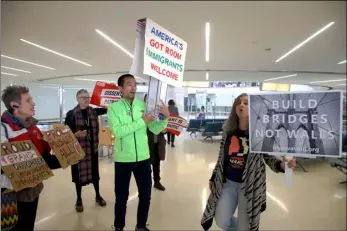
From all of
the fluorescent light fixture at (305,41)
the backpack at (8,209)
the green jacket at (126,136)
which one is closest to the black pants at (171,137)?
the fluorescent light fixture at (305,41)

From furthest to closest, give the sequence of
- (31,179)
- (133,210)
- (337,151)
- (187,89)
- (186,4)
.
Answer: (187,89) → (186,4) → (133,210) → (31,179) → (337,151)

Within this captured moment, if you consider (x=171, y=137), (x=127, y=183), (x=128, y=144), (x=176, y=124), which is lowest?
(x=171, y=137)

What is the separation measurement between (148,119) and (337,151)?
1.23 m

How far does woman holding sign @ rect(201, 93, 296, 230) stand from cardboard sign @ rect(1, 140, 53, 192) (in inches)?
49.7

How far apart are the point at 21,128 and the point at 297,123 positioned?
1.70 m

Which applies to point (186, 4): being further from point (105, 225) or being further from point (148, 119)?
point (105, 225)

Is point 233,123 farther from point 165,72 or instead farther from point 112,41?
point 112,41

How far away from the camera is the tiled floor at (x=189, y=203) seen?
2691 mm

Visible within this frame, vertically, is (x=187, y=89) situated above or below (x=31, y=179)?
above

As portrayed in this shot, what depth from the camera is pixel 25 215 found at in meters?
1.62

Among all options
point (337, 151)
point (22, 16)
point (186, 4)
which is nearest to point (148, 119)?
point (337, 151)

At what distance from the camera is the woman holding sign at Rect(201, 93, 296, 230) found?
1.76 meters

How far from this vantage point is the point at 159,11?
13.9ft

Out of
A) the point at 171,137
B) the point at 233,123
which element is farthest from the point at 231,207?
the point at 171,137
